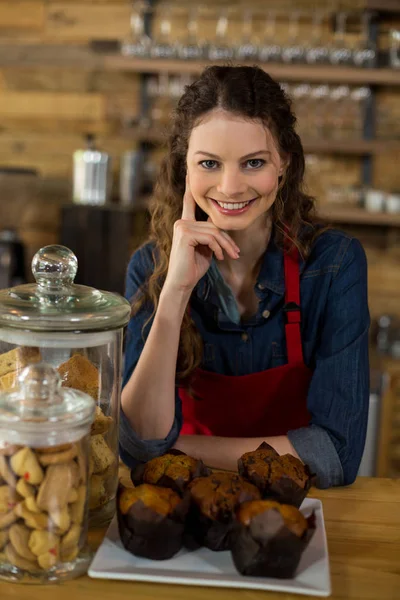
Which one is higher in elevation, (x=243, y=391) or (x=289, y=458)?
(x=289, y=458)

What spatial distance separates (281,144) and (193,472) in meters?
0.78

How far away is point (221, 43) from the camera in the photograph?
3799 mm

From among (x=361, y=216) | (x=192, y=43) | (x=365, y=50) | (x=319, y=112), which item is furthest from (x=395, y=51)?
(x=192, y=43)

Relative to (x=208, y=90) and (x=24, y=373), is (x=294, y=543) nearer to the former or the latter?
(x=24, y=373)

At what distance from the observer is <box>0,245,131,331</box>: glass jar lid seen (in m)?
0.96

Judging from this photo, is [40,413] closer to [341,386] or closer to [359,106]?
[341,386]

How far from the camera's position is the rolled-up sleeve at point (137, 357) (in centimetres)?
138

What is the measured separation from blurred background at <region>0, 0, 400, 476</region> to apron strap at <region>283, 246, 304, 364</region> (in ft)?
5.98

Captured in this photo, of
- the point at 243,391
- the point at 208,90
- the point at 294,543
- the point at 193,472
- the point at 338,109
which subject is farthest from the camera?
the point at 338,109

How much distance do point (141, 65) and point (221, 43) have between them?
398 mm

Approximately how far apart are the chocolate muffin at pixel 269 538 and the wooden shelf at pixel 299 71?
288cm

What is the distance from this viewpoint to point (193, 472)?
3.34 ft

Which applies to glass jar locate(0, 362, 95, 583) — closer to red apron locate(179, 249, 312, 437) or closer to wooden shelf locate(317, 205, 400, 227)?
red apron locate(179, 249, 312, 437)

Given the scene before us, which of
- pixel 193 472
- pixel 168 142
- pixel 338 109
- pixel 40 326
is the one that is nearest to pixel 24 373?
pixel 40 326
